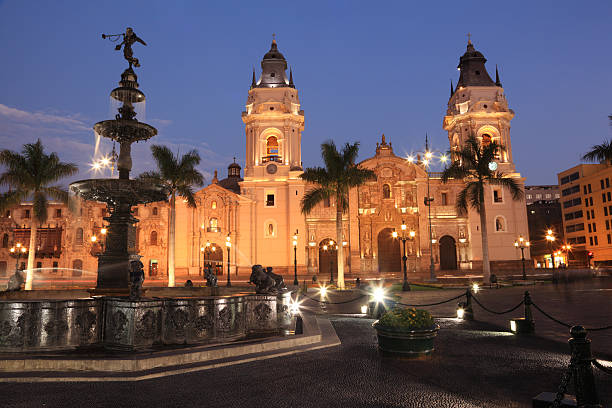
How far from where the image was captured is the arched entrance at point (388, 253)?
50875 mm

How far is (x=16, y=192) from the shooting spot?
28.6 meters

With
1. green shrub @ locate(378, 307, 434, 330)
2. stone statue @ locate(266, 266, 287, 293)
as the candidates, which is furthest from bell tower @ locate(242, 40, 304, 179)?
green shrub @ locate(378, 307, 434, 330)

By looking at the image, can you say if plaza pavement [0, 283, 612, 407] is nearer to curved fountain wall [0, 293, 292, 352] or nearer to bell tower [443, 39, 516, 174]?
curved fountain wall [0, 293, 292, 352]

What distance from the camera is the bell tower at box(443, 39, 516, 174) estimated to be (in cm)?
5462

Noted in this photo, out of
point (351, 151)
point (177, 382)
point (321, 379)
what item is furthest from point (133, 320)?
point (351, 151)

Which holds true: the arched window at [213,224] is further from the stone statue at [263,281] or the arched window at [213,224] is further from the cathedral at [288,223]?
the stone statue at [263,281]

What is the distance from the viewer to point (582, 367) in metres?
4.95

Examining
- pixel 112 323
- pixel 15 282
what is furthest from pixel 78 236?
pixel 112 323

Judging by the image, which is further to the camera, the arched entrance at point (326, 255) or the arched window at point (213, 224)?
the arched entrance at point (326, 255)

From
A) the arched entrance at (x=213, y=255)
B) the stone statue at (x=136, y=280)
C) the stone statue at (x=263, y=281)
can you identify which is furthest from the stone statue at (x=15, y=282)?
the arched entrance at (x=213, y=255)

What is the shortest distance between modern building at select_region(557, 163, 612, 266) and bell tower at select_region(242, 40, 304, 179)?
→ 4936 cm

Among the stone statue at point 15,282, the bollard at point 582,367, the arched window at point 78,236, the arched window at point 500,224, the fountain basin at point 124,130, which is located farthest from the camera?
the arched window at point 78,236

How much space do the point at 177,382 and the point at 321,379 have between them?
2.37 m

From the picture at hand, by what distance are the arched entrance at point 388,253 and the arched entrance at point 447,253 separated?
5.61 meters
